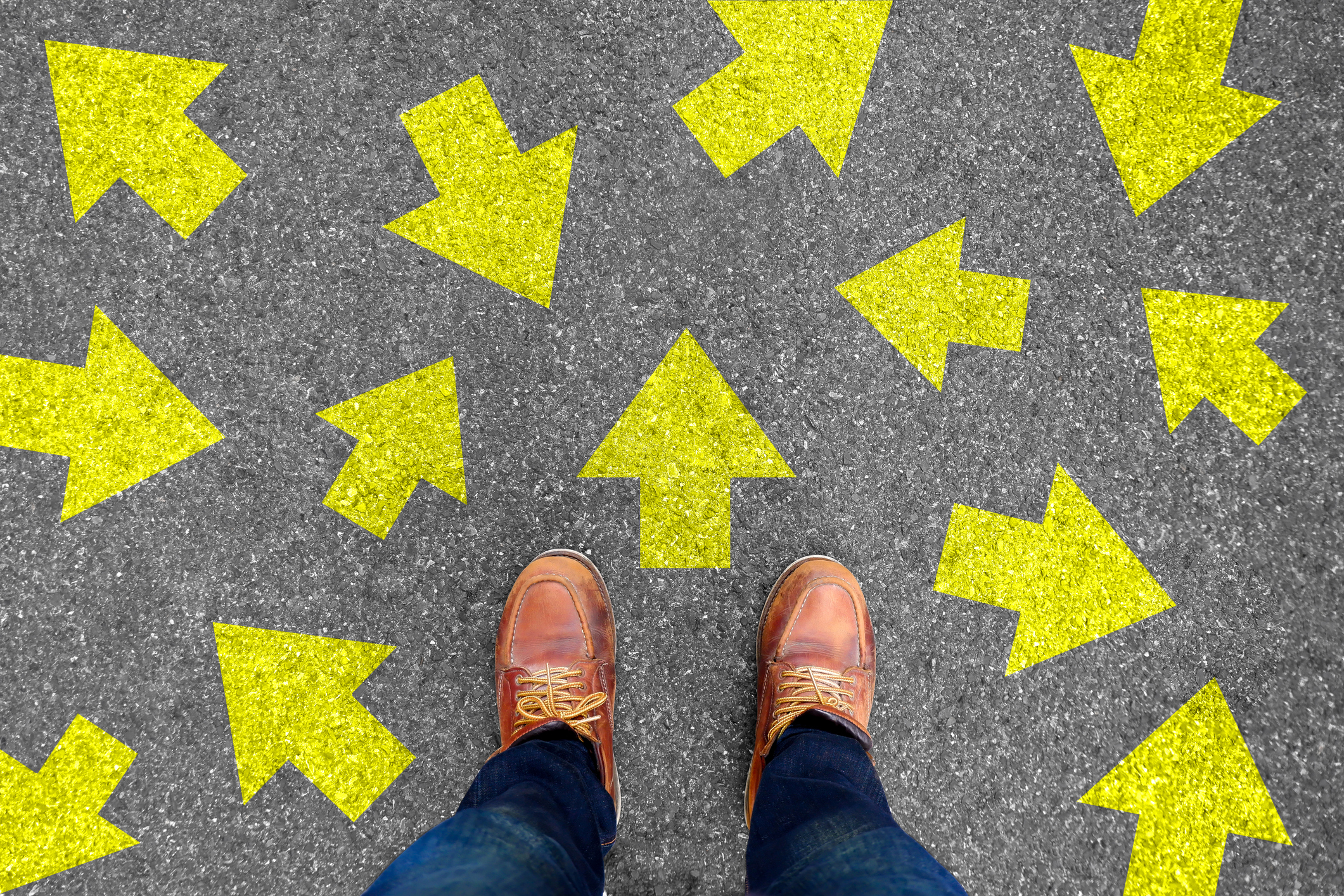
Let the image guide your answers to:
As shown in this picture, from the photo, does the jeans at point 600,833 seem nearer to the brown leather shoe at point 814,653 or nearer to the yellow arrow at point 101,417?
the brown leather shoe at point 814,653

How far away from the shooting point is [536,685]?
141 centimetres

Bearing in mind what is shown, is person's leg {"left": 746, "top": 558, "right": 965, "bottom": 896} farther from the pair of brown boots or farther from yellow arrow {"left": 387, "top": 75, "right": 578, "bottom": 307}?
yellow arrow {"left": 387, "top": 75, "right": 578, "bottom": 307}

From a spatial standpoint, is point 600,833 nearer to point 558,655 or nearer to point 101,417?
point 558,655

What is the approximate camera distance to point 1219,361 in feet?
4.90

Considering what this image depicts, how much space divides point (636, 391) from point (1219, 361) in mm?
1355

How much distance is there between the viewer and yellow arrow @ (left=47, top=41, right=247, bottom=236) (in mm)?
1461

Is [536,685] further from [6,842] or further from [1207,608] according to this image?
[1207,608]

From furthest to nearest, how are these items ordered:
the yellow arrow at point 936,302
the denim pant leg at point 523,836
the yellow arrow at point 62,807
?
1. the yellow arrow at point 936,302
2. the yellow arrow at point 62,807
3. the denim pant leg at point 523,836

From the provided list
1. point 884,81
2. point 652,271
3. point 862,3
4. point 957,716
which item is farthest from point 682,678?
point 862,3

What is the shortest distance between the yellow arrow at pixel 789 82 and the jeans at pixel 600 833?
1314 mm

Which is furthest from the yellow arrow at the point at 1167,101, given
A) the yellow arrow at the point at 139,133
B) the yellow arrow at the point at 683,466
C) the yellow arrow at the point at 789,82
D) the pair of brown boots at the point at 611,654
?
the yellow arrow at the point at 139,133

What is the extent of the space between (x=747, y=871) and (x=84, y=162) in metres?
2.06

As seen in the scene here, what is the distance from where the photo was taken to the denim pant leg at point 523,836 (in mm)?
927

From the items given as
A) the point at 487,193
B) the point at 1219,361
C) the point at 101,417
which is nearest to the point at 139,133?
the point at 101,417
